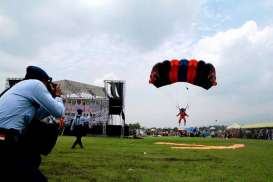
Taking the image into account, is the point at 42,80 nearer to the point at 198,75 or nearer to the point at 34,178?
the point at 34,178

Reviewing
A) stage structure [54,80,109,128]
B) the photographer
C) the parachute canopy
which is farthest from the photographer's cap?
stage structure [54,80,109,128]

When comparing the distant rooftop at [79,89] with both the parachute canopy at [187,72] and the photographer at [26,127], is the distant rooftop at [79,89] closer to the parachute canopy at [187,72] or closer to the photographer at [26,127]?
the parachute canopy at [187,72]

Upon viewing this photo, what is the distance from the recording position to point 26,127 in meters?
Answer: 4.59

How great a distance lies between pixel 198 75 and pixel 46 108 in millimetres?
31010

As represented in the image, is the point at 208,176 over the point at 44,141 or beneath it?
beneath

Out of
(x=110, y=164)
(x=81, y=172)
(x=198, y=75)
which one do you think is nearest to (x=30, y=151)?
(x=81, y=172)

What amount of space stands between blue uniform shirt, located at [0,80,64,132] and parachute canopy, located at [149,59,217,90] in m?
29.9

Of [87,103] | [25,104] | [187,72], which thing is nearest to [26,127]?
[25,104]

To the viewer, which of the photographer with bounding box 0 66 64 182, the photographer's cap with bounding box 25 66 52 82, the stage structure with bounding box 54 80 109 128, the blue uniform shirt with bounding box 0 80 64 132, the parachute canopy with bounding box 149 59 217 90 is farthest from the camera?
the stage structure with bounding box 54 80 109 128

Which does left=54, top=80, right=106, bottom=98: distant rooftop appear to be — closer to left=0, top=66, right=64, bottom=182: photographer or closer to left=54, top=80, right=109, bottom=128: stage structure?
left=54, top=80, right=109, bottom=128: stage structure

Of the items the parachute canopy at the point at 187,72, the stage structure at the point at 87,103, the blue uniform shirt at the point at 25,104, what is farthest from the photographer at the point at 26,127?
the stage structure at the point at 87,103

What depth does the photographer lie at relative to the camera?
14.2 ft

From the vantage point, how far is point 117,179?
9.66 meters

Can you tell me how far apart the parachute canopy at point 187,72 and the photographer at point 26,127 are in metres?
29.9
